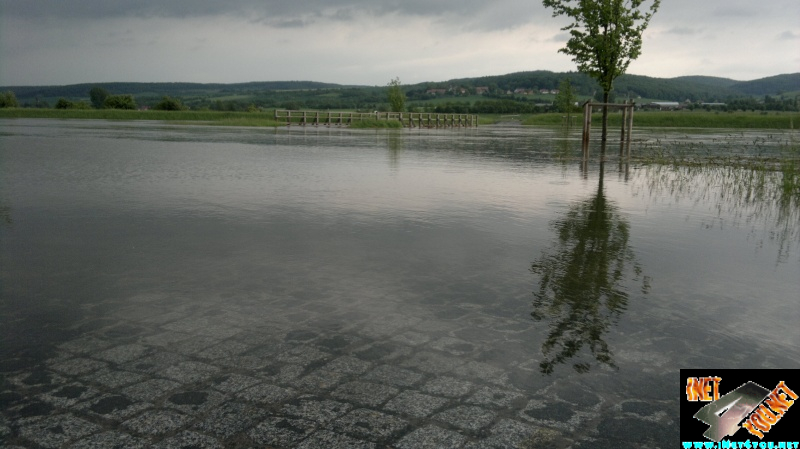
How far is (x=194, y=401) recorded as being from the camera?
141 inches

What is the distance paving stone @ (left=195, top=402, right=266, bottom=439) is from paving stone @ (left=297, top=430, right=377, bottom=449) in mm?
368

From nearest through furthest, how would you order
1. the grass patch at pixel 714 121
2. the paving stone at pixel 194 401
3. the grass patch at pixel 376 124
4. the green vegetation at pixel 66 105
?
the paving stone at pixel 194 401, the grass patch at pixel 376 124, the grass patch at pixel 714 121, the green vegetation at pixel 66 105

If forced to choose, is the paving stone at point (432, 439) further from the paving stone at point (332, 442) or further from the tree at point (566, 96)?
the tree at point (566, 96)

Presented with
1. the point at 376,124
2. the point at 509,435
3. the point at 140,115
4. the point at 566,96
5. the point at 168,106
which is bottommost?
the point at 509,435

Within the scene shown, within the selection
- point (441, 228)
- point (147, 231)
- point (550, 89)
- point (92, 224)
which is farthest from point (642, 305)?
point (550, 89)

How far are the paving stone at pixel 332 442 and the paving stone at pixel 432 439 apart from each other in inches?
7.3

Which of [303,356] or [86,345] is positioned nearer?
[303,356]

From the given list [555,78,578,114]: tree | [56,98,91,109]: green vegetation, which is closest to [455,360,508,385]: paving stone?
[555,78,578,114]: tree

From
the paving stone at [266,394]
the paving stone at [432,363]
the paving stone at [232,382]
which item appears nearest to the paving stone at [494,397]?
the paving stone at [432,363]

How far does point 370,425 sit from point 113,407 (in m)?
1.49

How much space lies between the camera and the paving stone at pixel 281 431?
10.4 feet

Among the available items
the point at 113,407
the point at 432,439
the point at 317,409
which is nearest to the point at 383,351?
the point at 317,409

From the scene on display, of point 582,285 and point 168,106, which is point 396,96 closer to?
point 168,106

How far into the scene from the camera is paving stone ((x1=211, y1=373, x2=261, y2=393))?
376 cm
